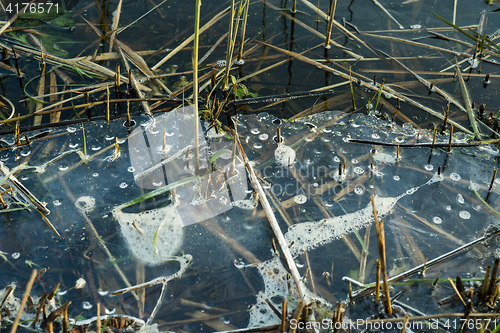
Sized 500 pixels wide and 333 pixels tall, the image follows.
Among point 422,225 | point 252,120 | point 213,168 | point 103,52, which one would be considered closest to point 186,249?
point 213,168

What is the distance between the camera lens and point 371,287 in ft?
6.20

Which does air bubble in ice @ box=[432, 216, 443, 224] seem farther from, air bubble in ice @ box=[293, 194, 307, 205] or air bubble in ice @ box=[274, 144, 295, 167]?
air bubble in ice @ box=[274, 144, 295, 167]

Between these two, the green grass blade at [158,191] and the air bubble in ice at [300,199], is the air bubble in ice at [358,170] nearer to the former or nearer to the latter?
the air bubble in ice at [300,199]

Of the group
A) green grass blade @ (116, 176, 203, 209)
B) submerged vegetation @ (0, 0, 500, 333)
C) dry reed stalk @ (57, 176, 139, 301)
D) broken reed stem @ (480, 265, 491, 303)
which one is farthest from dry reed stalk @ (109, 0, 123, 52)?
broken reed stem @ (480, 265, 491, 303)

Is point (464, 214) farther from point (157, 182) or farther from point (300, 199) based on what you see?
point (157, 182)

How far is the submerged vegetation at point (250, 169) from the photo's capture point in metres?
1.86

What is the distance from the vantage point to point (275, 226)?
2.15 meters

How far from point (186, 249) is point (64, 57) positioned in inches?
91.9

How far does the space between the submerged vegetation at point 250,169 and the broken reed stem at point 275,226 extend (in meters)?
0.01

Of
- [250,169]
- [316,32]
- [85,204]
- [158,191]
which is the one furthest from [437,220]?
[316,32]

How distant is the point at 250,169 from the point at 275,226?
0.45 meters

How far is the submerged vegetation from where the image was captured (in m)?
1.86

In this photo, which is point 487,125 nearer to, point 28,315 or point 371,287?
point 371,287

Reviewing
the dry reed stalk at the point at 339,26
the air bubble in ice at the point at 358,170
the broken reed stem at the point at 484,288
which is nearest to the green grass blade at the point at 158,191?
the air bubble in ice at the point at 358,170
